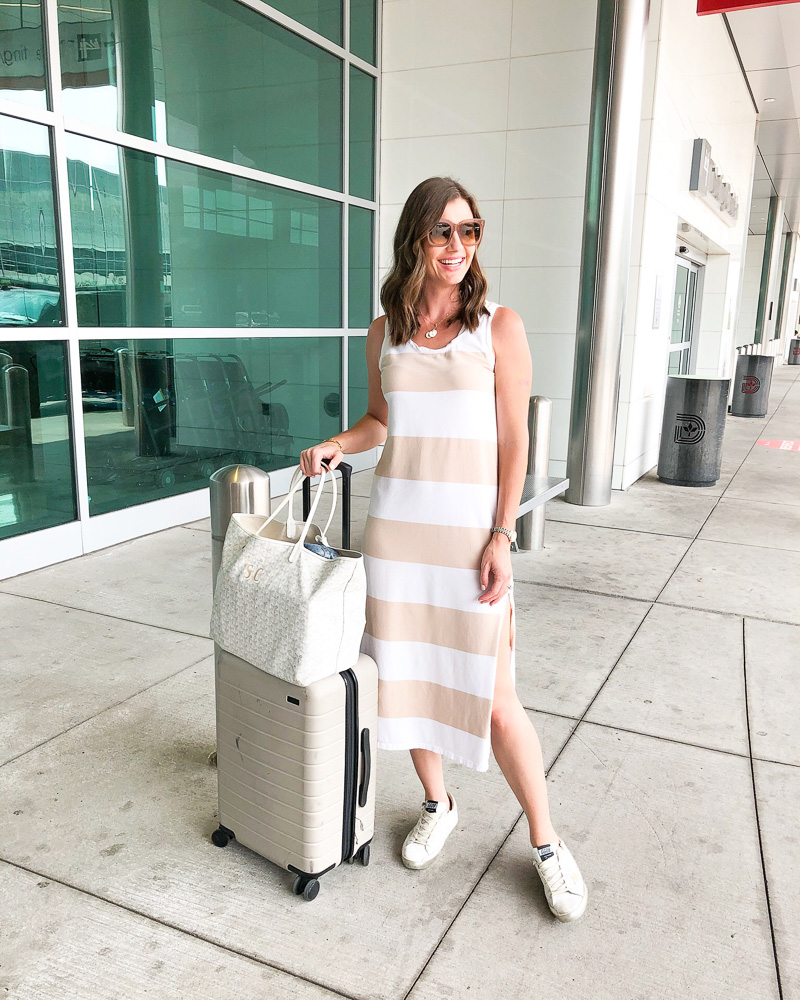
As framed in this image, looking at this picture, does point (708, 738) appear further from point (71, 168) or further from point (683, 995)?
point (71, 168)

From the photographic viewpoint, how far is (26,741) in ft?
10.2

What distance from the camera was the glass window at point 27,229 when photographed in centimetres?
474

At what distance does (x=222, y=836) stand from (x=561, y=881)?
3.45ft

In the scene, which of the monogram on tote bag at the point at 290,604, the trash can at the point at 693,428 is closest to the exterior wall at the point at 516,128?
the trash can at the point at 693,428

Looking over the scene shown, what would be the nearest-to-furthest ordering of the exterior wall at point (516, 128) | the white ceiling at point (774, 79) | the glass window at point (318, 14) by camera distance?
the glass window at point (318, 14), the exterior wall at point (516, 128), the white ceiling at point (774, 79)

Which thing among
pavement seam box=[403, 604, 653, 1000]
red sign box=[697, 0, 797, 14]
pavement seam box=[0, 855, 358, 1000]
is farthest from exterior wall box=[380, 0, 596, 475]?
pavement seam box=[0, 855, 358, 1000]

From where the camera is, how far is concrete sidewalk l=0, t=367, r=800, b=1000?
6.72 ft

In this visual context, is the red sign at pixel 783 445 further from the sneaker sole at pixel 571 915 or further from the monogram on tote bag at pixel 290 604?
the monogram on tote bag at pixel 290 604

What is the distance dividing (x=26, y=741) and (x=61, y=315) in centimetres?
305

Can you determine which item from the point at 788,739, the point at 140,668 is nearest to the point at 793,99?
the point at 788,739

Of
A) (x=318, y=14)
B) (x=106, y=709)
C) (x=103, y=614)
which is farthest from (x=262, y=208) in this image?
(x=106, y=709)

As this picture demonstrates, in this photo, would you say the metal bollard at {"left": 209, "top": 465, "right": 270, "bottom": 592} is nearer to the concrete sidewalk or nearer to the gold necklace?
the concrete sidewalk

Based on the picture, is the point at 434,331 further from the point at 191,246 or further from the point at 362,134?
the point at 362,134

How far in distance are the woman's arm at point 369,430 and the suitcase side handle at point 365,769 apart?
78 centimetres
